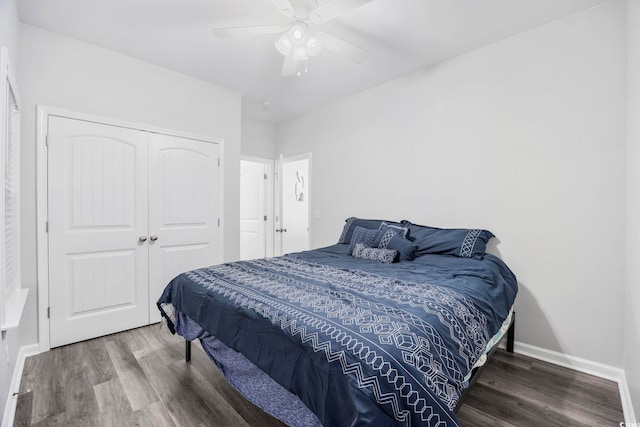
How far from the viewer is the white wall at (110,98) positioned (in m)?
2.40

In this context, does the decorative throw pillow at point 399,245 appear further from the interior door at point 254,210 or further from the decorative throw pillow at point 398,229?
the interior door at point 254,210

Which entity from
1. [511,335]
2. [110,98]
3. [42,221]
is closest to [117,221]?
[42,221]

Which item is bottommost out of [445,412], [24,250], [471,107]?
[445,412]

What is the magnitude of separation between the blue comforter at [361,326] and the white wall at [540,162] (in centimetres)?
47

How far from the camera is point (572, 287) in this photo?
7.33 feet

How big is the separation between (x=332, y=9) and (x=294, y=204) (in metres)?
3.31

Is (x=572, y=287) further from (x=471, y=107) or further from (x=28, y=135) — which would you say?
(x=28, y=135)

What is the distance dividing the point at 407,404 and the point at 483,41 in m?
2.94

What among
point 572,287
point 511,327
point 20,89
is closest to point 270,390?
point 511,327

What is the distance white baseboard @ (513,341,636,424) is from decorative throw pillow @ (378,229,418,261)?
1.17 meters

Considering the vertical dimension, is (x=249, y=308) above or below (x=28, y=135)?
below

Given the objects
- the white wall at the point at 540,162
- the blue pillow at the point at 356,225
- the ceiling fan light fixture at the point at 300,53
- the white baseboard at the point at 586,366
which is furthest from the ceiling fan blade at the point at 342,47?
the white baseboard at the point at 586,366

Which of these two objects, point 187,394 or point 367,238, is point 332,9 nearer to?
point 367,238

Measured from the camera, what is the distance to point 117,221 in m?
2.85
